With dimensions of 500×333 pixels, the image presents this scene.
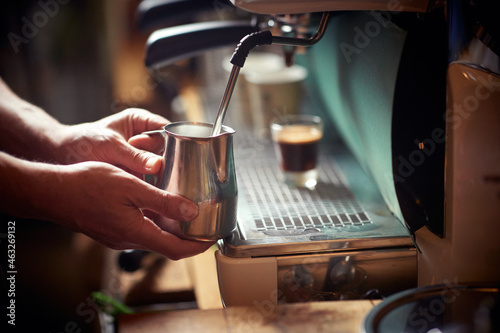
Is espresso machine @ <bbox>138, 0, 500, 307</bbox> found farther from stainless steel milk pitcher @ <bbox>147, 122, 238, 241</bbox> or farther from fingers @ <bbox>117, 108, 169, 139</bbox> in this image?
fingers @ <bbox>117, 108, 169, 139</bbox>

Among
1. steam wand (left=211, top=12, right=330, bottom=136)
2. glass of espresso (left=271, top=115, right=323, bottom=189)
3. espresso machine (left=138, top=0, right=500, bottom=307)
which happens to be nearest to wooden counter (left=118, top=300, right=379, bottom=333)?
espresso machine (left=138, top=0, right=500, bottom=307)

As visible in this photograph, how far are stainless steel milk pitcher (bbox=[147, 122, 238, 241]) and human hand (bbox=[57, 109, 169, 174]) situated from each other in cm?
A: 4

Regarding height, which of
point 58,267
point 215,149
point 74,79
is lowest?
point 58,267

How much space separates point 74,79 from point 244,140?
1.54 meters

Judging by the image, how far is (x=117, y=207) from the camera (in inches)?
21.4

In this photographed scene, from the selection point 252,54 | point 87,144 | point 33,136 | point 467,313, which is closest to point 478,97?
point 467,313

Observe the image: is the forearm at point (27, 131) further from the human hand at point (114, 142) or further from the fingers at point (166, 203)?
the fingers at point (166, 203)

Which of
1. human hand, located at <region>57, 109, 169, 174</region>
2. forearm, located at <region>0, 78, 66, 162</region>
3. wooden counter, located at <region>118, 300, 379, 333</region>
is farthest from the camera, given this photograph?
forearm, located at <region>0, 78, 66, 162</region>

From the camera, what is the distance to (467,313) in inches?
18.2

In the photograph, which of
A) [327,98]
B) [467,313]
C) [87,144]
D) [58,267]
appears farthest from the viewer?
[58,267]

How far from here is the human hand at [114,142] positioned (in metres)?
0.60

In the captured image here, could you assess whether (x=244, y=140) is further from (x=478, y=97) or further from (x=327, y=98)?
(x=478, y=97)

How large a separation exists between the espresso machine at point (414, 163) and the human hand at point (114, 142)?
0.44 feet

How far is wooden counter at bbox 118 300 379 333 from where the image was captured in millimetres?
480
